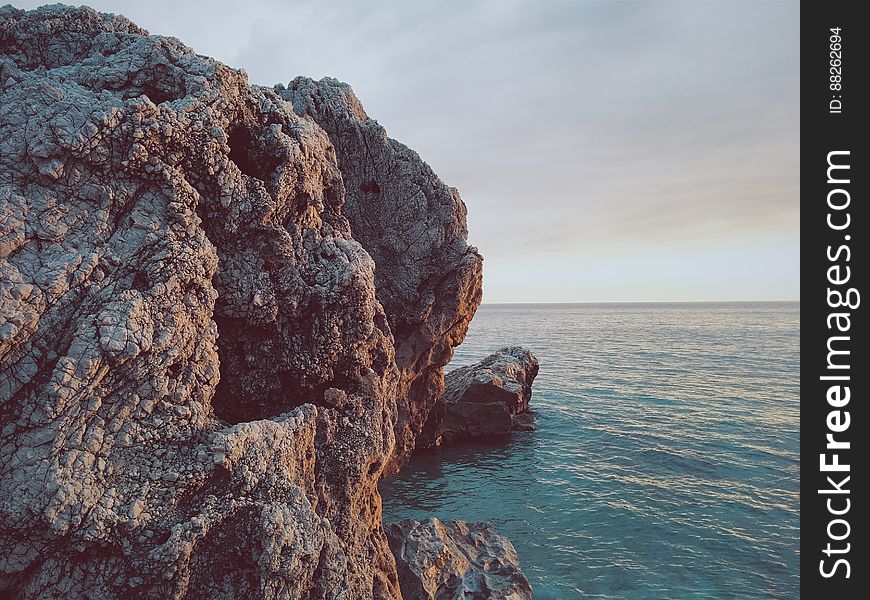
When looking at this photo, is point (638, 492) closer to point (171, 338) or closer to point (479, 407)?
point (479, 407)

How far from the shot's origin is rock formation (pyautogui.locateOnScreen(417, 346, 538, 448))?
34.2 meters

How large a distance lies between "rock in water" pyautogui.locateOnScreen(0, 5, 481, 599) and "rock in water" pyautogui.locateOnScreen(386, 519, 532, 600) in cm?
263

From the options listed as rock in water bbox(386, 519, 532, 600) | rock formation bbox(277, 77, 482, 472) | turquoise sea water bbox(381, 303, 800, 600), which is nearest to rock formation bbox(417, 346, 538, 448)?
turquoise sea water bbox(381, 303, 800, 600)

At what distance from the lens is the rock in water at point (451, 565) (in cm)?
1439

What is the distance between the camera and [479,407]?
3628 cm

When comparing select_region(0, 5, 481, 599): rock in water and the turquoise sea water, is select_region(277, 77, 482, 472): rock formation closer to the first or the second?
the turquoise sea water

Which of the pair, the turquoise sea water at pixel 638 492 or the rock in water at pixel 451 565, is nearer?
the rock in water at pixel 451 565

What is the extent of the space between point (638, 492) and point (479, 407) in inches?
484

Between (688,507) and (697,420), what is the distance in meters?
18.5

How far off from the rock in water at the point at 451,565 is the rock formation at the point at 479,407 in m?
16.5

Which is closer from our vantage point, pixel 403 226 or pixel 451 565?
pixel 451 565
